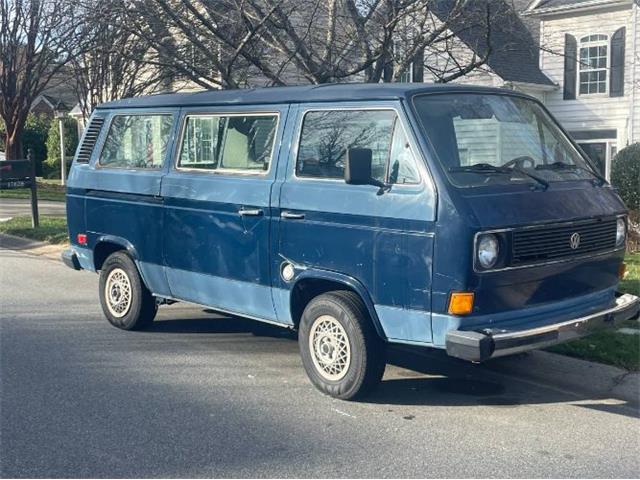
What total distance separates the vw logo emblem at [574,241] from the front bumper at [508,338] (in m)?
0.50

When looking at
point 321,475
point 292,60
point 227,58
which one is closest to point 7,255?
point 227,58

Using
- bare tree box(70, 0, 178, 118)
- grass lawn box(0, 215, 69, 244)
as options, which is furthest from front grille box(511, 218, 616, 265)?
grass lawn box(0, 215, 69, 244)

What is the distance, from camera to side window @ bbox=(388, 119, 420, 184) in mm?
5566

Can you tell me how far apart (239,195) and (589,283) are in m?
2.76

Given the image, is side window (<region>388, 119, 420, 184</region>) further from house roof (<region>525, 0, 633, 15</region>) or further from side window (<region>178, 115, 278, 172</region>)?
house roof (<region>525, 0, 633, 15</region>)

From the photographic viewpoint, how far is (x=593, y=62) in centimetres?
2166

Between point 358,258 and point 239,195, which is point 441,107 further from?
point 239,195

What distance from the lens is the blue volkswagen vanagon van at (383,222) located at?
5.31 meters

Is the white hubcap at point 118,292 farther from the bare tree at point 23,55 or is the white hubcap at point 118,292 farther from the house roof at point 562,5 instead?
the house roof at point 562,5

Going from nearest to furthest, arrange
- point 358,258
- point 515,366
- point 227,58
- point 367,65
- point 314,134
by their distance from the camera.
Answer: point 358,258 < point 314,134 < point 515,366 < point 367,65 < point 227,58

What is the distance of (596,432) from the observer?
5.31 metres

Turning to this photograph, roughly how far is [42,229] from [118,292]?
7.80 meters

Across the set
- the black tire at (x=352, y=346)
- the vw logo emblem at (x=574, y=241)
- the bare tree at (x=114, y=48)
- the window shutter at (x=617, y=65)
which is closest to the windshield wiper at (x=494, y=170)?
the vw logo emblem at (x=574, y=241)

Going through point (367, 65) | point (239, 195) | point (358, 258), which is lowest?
point (358, 258)
